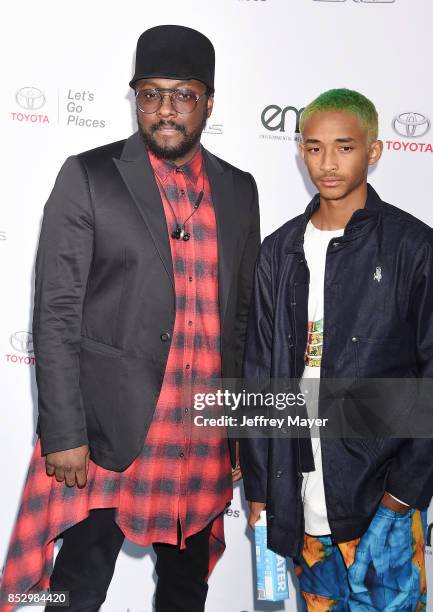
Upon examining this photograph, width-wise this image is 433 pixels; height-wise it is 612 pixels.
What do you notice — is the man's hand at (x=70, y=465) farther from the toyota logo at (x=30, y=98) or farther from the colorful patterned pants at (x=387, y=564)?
the toyota logo at (x=30, y=98)

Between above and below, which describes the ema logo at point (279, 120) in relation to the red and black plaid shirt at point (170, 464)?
above

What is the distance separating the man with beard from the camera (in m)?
2.16

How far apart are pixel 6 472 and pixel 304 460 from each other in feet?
5.61

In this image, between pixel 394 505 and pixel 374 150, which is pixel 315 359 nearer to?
pixel 394 505

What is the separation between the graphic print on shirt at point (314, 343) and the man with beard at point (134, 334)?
0.32 m

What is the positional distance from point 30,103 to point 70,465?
65.0 inches

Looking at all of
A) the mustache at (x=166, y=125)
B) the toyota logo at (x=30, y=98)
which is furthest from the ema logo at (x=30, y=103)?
the mustache at (x=166, y=125)

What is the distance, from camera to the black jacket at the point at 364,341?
203cm

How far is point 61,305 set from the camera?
216cm

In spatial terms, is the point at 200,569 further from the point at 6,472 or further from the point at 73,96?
the point at 73,96

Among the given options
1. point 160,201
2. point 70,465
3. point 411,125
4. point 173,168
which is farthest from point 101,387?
point 411,125

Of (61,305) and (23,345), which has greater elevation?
(61,305)

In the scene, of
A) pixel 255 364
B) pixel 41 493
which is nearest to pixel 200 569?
pixel 41 493

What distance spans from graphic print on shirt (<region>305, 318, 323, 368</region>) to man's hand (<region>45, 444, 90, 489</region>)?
749mm
